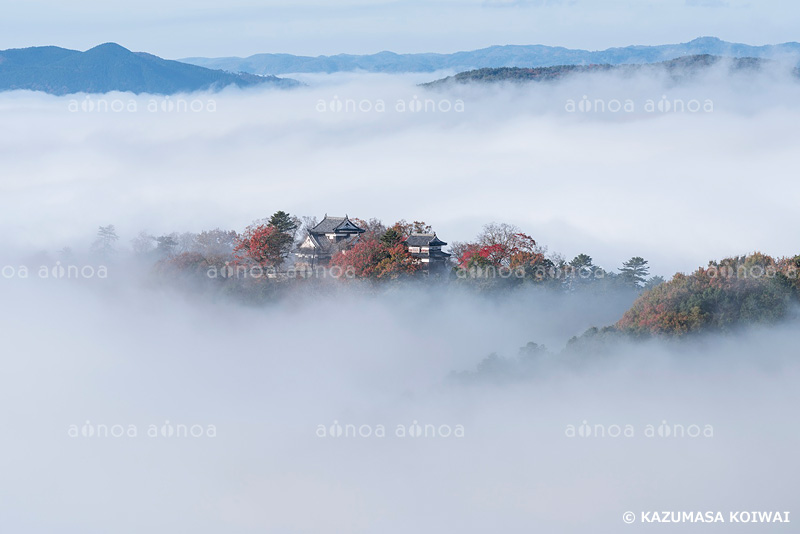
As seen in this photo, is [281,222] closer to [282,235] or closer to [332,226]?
[282,235]

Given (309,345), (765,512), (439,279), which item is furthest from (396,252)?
(765,512)

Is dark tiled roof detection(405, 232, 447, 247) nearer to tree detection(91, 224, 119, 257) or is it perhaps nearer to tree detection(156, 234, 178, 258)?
tree detection(156, 234, 178, 258)

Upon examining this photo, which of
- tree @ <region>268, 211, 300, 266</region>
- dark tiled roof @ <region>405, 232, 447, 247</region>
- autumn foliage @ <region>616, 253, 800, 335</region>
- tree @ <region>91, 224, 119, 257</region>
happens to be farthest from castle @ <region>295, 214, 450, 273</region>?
tree @ <region>91, 224, 119, 257</region>

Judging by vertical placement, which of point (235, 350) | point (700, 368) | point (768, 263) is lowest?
point (235, 350)

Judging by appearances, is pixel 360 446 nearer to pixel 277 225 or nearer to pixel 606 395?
pixel 606 395

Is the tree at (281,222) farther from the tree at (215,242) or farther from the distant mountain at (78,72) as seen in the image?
the distant mountain at (78,72)

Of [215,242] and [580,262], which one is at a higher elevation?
[580,262]

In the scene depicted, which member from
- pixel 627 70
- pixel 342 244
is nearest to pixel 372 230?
pixel 342 244
